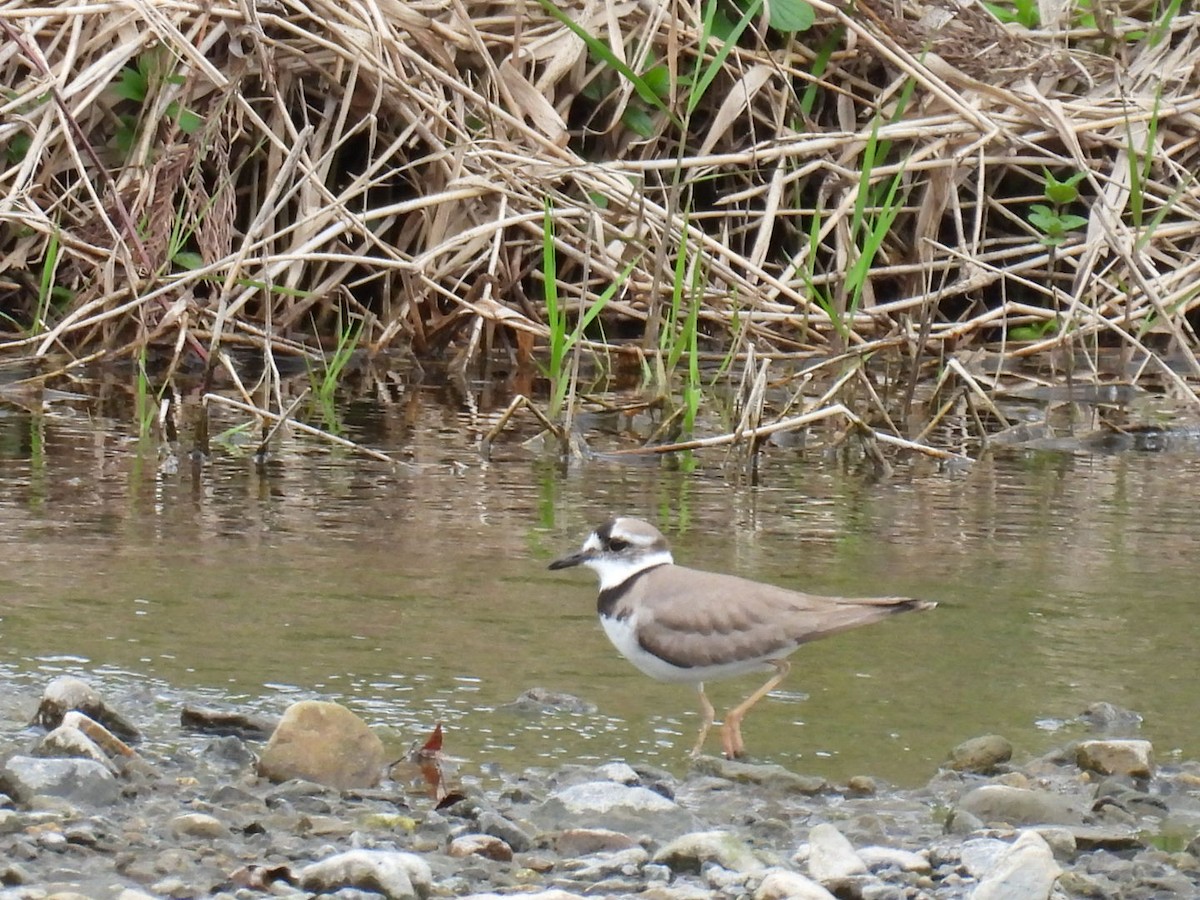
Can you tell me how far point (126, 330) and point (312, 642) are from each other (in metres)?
4.26

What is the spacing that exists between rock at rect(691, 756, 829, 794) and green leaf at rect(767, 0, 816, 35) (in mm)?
5564

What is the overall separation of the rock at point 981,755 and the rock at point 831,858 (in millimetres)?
576

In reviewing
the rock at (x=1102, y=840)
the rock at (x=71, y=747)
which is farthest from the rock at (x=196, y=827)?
the rock at (x=1102, y=840)

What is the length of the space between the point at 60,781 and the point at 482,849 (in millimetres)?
700

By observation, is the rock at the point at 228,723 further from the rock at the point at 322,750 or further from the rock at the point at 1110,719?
the rock at the point at 1110,719

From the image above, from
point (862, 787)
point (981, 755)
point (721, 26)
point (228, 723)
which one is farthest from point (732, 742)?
point (721, 26)

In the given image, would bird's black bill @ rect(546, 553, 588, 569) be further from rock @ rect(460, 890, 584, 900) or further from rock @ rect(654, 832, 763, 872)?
rock @ rect(460, 890, 584, 900)

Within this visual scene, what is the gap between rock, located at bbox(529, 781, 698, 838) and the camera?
316cm

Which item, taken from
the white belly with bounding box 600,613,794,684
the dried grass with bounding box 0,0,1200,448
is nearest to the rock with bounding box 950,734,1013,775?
the white belly with bounding box 600,613,794,684

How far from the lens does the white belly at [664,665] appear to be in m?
3.93

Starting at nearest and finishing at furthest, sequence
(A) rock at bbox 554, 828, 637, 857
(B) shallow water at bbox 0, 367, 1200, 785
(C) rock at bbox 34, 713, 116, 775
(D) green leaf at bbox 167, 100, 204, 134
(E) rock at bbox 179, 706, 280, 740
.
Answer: (A) rock at bbox 554, 828, 637, 857, (C) rock at bbox 34, 713, 116, 775, (E) rock at bbox 179, 706, 280, 740, (B) shallow water at bbox 0, 367, 1200, 785, (D) green leaf at bbox 167, 100, 204, 134

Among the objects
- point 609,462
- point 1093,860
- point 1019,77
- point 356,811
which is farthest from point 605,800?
point 1019,77

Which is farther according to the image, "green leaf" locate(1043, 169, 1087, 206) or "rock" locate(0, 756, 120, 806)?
"green leaf" locate(1043, 169, 1087, 206)

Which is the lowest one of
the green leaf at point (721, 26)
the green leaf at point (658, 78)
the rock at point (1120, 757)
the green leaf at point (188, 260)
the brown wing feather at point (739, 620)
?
the rock at point (1120, 757)
